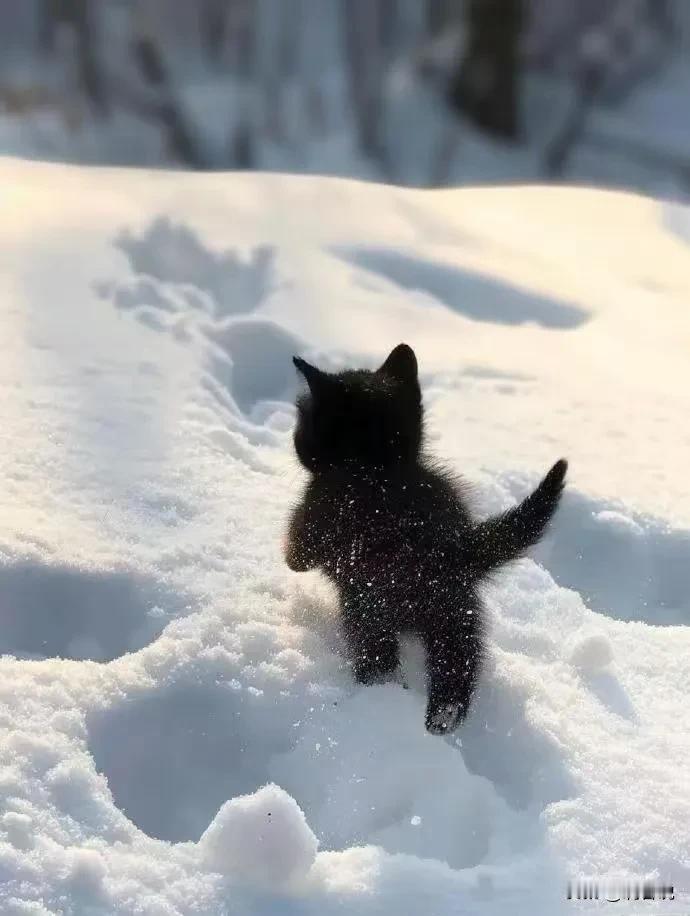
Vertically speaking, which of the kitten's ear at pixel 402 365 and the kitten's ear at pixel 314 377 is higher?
the kitten's ear at pixel 314 377

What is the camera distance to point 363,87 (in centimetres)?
796

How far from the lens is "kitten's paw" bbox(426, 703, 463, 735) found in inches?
79.9

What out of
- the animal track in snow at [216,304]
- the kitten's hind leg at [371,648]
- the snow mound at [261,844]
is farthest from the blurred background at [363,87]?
the snow mound at [261,844]

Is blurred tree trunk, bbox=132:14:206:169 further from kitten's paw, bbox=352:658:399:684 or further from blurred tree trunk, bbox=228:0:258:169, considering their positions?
kitten's paw, bbox=352:658:399:684

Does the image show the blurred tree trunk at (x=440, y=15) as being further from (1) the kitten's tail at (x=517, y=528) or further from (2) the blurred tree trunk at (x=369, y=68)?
(1) the kitten's tail at (x=517, y=528)

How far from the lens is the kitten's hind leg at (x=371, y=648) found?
2.15 m

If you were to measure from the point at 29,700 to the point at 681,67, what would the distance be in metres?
9.84

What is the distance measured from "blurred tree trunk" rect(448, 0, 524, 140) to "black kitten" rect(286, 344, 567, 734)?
6.84 meters

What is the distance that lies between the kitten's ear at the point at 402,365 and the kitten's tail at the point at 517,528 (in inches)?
18.5

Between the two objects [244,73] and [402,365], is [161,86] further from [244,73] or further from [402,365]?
[402,365]

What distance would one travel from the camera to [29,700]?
73.5 inches

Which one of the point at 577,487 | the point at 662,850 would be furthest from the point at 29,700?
the point at 577,487

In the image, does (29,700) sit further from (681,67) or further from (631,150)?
(681,67)

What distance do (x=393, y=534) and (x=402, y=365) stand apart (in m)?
0.52
